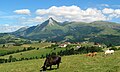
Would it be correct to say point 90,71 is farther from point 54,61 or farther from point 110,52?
point 110,52

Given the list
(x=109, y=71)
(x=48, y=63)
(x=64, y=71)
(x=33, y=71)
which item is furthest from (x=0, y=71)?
(x=109, y=71)

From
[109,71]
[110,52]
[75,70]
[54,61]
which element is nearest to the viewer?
[109,71]

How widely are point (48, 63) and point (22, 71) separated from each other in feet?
15.6

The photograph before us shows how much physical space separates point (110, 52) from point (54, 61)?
54.9ft

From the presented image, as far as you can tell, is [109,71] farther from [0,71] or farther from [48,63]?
[0,71]

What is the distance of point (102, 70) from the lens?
29.5 metres

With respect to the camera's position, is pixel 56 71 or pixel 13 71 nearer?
pixel 56 71

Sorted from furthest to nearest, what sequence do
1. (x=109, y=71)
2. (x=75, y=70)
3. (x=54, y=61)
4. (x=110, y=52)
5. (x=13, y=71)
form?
(x=110, y=52) → (x=13, y=71) → (x=54, y=61) → (x=75, y=70) → (x=109, y=71)

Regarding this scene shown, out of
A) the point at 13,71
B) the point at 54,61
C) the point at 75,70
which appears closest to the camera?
the point at 75,70

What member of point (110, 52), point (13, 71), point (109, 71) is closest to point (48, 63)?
point (13, 71)

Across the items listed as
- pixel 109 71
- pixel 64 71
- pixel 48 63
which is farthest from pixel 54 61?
pixel 109 71

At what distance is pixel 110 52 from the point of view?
155ft

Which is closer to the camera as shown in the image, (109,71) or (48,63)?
(109,71)

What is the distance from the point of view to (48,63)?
34.4m
